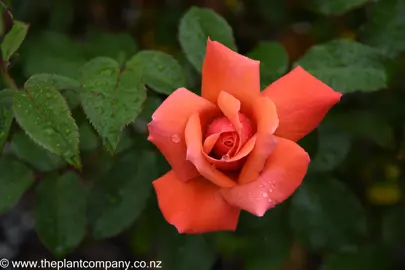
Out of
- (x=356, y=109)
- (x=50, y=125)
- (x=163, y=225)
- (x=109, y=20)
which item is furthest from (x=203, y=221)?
(x=109, y=20)

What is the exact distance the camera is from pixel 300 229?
0.88 metres

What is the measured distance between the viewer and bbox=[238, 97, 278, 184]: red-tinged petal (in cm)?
52

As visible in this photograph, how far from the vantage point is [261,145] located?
0.52 metres

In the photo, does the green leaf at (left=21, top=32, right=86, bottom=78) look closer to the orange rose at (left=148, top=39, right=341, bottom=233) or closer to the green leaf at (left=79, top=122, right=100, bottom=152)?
the green leaf at (left=79, top=122, right=100, bottom=152)

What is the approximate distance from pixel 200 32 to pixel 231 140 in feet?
0.82

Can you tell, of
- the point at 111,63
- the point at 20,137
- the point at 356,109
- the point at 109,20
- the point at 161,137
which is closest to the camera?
the point at 161,137

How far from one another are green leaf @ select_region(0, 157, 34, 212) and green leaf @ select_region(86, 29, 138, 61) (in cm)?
26

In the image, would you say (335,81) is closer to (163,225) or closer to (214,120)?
(214,120)

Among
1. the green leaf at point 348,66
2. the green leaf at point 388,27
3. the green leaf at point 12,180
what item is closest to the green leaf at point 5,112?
the green leaf at point 12,180

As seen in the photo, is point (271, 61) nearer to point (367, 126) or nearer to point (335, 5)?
point (335, 5)

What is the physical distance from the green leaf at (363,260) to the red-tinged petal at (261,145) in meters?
Answer: 0.46

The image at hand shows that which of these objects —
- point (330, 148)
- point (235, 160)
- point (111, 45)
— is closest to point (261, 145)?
point (235, 160)

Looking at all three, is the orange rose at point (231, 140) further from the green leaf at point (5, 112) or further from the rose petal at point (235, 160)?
the green leaf at point (5, 112)

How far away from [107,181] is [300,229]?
0.95 feet
